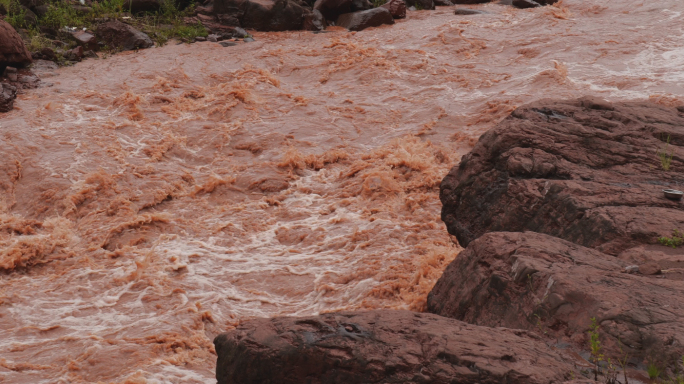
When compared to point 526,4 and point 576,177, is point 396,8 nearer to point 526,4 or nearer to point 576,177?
point 526,4

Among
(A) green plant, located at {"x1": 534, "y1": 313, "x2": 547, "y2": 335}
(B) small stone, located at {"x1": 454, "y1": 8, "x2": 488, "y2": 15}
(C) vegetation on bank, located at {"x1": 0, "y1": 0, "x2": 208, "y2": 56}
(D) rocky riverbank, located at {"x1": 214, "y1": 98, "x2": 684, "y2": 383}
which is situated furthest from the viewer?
(B) small stone, located at {"x1": 454, "y1": 8, "x2": 488, "y2": 15}

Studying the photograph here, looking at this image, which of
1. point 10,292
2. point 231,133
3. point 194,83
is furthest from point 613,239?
point 194,83

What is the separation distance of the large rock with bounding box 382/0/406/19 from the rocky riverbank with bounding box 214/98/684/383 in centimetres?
1030

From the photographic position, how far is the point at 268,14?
16.6 m

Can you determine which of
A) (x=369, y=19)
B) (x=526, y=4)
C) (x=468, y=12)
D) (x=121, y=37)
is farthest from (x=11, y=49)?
(x=526, y=4)

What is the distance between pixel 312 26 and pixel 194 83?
4315 mm

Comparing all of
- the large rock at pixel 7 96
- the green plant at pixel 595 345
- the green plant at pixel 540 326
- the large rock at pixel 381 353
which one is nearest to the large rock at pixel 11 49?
the large rock at pixel 7 96

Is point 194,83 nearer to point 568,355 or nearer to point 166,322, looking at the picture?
point 166,322

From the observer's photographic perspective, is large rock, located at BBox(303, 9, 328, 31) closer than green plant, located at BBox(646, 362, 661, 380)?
No

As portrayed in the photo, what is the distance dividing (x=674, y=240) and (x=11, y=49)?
12.8m

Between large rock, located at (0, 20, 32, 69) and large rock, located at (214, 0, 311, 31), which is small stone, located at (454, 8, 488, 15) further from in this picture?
large rock, located at (0, 20, 32, 69)

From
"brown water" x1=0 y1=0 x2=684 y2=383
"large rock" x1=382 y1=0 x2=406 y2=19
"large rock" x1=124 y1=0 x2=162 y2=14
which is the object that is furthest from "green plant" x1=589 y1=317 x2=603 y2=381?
"large rock" x1=124 y1=0 x2=162 y2=14

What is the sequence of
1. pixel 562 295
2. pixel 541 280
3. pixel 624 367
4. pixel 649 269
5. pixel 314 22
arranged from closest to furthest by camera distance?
pixel 624 367, pixel 562 295, pixel 541 280, pixel 649 269, pixel 314 22

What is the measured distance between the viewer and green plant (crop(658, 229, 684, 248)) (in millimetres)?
5301
